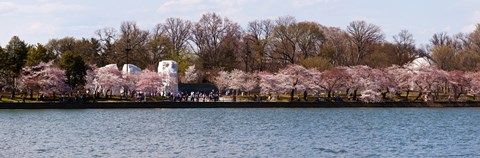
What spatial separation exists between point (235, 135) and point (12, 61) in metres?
40.8

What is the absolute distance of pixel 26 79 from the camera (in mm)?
70688

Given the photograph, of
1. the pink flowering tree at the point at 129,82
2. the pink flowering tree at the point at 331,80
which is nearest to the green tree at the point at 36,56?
the pink flowering tree at the point at 129,82

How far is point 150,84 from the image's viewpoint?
7994 centimetres

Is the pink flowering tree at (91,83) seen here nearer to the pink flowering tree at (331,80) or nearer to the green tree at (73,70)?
the green tree at (73,70)

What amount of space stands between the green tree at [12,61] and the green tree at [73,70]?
13.7ft

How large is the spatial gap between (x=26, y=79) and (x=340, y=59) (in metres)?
46.7

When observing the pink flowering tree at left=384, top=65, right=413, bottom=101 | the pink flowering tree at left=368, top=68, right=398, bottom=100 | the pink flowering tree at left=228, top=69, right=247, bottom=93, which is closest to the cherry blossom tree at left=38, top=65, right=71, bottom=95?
the pink flowering tree at left=228, top=69, right=247, bottom=93

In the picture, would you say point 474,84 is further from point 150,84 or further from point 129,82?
point 129,82

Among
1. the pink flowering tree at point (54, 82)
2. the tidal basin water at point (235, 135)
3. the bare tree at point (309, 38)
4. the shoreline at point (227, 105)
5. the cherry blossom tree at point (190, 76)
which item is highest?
the bare tree at point (309, 38)

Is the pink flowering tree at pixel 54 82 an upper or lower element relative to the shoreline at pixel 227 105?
upper

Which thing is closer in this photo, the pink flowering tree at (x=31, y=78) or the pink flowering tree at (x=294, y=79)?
the pink flowering tree at (x=31, y=78)

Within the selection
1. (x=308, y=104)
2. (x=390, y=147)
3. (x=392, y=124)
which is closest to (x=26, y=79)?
(x=308, y=104)

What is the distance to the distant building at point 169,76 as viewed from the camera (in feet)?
268

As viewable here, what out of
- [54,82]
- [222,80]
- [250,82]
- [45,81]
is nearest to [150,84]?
[222,80]
